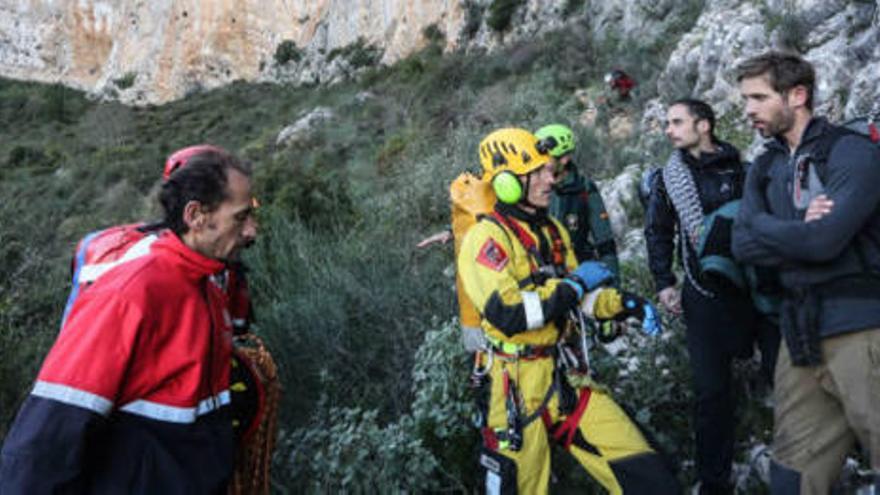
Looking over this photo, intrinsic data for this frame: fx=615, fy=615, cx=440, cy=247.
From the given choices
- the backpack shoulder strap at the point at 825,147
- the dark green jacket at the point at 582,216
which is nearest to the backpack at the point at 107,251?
the backpack shoulder strap at the point at 825,147

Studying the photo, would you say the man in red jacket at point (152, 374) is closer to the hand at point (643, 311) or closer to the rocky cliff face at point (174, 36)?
the hand at point (643, 311)

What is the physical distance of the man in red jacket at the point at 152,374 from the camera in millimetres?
1439

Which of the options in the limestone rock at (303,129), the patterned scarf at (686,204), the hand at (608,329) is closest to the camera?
the hand at (608,329)

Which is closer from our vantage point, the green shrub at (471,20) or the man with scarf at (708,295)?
the man with scarf at (708,295)

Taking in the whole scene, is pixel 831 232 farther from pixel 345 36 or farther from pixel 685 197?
pixel 345 36

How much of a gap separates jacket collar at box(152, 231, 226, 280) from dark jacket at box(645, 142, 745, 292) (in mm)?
2245

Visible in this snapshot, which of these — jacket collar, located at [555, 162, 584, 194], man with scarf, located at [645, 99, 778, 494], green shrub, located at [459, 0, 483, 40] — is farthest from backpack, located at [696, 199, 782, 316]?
green shrub, located at [459, 0, 483, 40]

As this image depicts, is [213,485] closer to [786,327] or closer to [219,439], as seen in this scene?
[219,439]

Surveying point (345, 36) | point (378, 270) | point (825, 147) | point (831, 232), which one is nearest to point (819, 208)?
point (831, 232)

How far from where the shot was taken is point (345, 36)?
3162cm

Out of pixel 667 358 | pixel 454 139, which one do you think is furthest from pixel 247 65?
pixel 667 358

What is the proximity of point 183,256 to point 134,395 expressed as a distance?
39cm

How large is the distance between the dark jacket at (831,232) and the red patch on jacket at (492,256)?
0.93 meters

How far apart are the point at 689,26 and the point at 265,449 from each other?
12.4 metres
